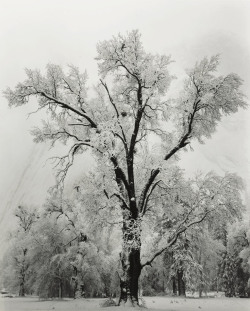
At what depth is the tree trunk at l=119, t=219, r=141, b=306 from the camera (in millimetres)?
9844

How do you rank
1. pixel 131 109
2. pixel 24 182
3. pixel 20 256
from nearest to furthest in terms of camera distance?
pixel 131 109 < pixel 24 182 < pixel 20 256

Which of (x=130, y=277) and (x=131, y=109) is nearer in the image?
(x=130, y=277)

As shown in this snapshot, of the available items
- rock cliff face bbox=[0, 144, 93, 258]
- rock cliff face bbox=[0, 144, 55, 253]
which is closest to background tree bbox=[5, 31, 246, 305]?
rock cliff face bbox=[0, 144, 93, 258]

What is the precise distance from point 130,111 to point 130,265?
4301mm

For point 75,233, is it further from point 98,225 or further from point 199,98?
point 199,98

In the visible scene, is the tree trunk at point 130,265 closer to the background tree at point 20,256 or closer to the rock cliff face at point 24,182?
the rock cliff face at point 24,182

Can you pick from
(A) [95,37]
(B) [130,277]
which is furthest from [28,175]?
(B) [130,277]

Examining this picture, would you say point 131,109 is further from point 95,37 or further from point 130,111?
point 95,37

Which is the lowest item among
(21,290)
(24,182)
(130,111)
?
(21,290)

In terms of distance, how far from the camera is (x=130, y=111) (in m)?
11.5

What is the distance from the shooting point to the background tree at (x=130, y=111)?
10.2 meters

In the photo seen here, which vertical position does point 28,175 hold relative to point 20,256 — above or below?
above

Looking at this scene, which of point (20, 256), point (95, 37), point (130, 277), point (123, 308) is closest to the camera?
point (123, 308)

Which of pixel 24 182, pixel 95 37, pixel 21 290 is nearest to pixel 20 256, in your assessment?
pixel 21 290
